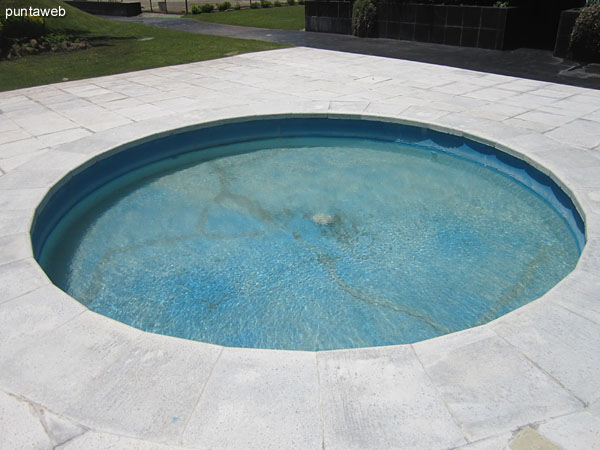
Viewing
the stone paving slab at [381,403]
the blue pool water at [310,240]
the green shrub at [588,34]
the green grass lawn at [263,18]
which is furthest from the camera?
the green grass lawn at [263,18]

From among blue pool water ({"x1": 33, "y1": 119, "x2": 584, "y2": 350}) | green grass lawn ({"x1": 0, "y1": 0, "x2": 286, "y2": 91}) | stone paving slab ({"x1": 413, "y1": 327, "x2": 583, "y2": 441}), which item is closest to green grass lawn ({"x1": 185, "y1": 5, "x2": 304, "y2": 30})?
green grass lawn ({"x1": 0, "y1": 0, "x2": 286, "y2": 91})

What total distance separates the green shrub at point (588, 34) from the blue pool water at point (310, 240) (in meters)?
A: 5.76

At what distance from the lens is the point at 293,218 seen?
17.3 feet

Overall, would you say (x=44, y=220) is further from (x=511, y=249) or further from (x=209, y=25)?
(x=209, y=25)

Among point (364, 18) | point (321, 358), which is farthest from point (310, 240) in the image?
point (364, 18)

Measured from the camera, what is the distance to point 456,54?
11.5 m

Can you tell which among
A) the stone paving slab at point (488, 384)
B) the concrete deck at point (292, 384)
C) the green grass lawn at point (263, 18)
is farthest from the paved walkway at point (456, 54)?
the stone paving slab at point (488, 384)

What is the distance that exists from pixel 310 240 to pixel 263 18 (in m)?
18.3

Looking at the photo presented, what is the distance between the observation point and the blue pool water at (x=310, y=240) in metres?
3.79

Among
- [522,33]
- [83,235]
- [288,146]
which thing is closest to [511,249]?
[288,146]

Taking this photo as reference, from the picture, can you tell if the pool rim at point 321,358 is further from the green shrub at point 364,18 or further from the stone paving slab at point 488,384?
the green shrub at point 364,18

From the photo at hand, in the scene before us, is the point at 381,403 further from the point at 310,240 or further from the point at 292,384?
the point at 310,240

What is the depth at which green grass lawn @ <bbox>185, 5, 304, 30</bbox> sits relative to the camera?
18.1 m

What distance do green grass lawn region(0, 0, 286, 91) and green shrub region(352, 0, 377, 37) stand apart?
2.71 m
